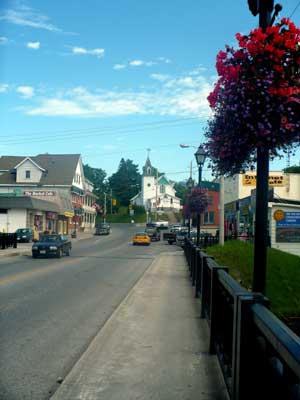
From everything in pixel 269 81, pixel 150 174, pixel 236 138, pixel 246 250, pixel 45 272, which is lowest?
pixel 45 272

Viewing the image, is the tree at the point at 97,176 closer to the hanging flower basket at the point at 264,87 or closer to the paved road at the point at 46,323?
the paved road at the point at 46,323

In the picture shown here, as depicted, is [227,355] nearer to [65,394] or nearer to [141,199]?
[65,394]

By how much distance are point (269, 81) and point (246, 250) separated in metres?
11.4

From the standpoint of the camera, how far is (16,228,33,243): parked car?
1966 inches

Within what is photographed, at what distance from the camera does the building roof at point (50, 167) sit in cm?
7306

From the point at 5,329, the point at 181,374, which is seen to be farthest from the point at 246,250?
the point at 181,374

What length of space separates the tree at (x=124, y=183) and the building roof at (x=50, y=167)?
69.6 metres

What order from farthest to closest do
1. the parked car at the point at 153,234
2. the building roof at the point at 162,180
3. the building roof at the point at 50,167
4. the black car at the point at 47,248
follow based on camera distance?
the building roof at the point at 162,180 < the building roof at the point at 50,167 < the parked car at the point at 153,234 < the black car at the point at 47,248

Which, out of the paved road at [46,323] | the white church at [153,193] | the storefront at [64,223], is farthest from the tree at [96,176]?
the paved road at [46,323]

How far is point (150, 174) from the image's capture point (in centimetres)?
14512

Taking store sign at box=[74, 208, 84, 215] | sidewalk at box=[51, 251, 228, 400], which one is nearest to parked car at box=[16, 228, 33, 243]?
store sign at box=[74, 208, 84, 215]

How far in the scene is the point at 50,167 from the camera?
75.9 m

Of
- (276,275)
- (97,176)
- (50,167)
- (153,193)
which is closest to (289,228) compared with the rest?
(276,275)

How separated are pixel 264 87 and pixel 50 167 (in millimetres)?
72886
